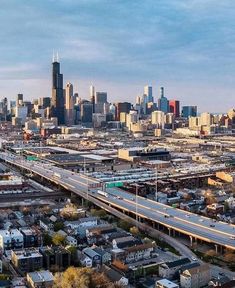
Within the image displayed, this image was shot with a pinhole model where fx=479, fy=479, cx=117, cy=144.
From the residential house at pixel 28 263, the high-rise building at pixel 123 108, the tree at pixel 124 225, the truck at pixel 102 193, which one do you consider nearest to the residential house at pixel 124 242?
the tree at pixel 124 225

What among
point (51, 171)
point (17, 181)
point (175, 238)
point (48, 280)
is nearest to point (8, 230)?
point (48, 280)

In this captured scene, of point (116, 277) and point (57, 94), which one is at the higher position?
point (57, 94)

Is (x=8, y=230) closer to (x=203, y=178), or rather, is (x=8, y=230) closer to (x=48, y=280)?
(x=48, y=280)

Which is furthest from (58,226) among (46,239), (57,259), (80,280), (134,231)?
(80,280)

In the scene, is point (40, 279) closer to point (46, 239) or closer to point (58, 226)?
point (46, 239)

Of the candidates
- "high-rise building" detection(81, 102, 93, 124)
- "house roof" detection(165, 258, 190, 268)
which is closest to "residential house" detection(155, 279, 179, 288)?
"house roof" detection(165, 258, 190, 268)

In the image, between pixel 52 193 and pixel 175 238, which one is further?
pixel 52 193
